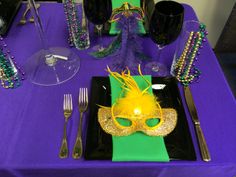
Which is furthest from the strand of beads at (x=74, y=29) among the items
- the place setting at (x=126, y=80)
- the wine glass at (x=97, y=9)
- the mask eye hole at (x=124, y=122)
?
the mask eye hole at (x=124, y=122)

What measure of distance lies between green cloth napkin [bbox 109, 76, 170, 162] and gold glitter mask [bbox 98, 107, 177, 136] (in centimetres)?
1

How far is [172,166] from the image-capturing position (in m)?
0.48

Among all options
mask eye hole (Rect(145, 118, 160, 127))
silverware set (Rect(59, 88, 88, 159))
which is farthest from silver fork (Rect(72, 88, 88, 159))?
mask eye hole (Rect(145, 118, 160, 127))

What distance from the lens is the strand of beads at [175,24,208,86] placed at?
0.57 meters

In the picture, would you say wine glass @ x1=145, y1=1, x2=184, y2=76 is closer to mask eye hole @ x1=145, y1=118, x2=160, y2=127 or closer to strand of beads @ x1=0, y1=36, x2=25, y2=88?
mask eye hole @ x1=145, y1=118, x2=160, y2=127

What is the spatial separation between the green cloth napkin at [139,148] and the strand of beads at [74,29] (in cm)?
35

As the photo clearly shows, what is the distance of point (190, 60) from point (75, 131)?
0.37 meters

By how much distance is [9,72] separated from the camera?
25.3 inches

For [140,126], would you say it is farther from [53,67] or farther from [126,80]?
[53,67]

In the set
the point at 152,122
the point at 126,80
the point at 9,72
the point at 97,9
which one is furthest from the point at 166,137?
the point at 9,72

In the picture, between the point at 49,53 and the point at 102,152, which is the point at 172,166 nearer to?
the point at 102,152

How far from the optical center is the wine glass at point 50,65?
649mm

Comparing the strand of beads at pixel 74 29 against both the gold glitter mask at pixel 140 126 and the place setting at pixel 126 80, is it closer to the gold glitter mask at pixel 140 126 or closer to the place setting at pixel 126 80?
the place setting at pixel 126 80

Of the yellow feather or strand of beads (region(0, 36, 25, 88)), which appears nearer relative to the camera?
the yellow feather
